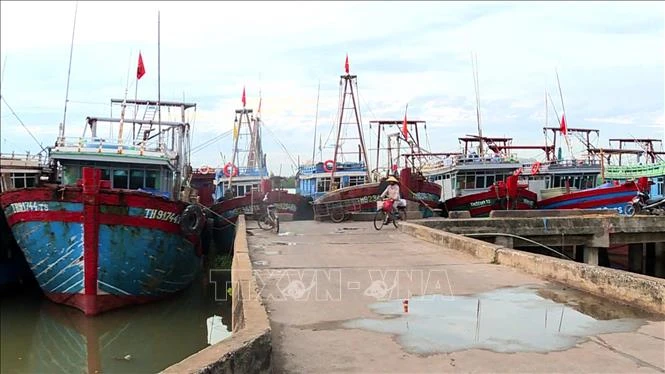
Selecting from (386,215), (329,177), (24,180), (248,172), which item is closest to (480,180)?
(329,177)

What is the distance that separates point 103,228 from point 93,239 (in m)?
0.32

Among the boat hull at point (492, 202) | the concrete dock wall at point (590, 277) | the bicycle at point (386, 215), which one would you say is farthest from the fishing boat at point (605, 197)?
the concrete dock wall at point (590, 277)

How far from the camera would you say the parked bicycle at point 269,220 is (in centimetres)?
1572

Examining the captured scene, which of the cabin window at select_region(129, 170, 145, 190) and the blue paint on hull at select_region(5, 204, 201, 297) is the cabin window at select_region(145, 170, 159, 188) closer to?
the cabin window at select_region(129, 170, 145, 190)

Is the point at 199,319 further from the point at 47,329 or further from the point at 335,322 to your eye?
the point at 335,322

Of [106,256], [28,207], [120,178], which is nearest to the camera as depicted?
[106,256]

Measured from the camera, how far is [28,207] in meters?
13.3

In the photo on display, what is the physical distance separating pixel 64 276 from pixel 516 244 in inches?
433

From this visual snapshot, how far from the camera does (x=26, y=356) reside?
11781mm

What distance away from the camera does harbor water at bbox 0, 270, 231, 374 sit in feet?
36.6

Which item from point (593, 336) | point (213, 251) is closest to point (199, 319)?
point (213, 251)

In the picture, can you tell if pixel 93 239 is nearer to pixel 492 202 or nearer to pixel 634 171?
pixel 492 202

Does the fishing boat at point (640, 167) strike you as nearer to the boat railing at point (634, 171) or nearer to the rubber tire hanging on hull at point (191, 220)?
the boat railing at point (634, 171)

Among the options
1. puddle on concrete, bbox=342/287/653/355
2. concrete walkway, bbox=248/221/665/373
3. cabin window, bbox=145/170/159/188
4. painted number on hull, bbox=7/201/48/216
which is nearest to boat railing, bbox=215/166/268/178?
cabin window, bbox=145/170/159/188
